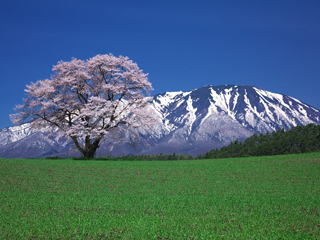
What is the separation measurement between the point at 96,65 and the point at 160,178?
72.6 feet

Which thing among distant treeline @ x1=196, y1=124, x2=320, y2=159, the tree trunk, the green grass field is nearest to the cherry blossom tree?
the tree trunk

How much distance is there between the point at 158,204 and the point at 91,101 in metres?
28.7

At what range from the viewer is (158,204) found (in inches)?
568

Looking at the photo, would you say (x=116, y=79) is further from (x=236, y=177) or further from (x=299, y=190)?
(x=299, y=190)

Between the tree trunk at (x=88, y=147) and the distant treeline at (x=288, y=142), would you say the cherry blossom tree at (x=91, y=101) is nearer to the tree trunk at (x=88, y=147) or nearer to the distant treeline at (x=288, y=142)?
the tree trunk at (x=88, y=147)

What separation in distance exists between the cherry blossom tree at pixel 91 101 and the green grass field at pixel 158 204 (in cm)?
1327

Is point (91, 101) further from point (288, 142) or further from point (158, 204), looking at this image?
point (288, 142)

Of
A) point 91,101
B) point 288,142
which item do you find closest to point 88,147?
point 91,101

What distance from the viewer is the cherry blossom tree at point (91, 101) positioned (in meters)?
40.6

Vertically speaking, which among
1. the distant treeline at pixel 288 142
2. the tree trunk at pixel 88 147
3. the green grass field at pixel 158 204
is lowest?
the green grass field at pixel 158 204

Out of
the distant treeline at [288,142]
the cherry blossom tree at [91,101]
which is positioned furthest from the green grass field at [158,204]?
the distant treeline at [288,142]

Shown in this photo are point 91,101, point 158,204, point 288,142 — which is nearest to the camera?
point 158,204

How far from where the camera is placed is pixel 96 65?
4194 centimetres

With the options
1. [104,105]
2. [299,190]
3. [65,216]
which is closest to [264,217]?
[65,216]
